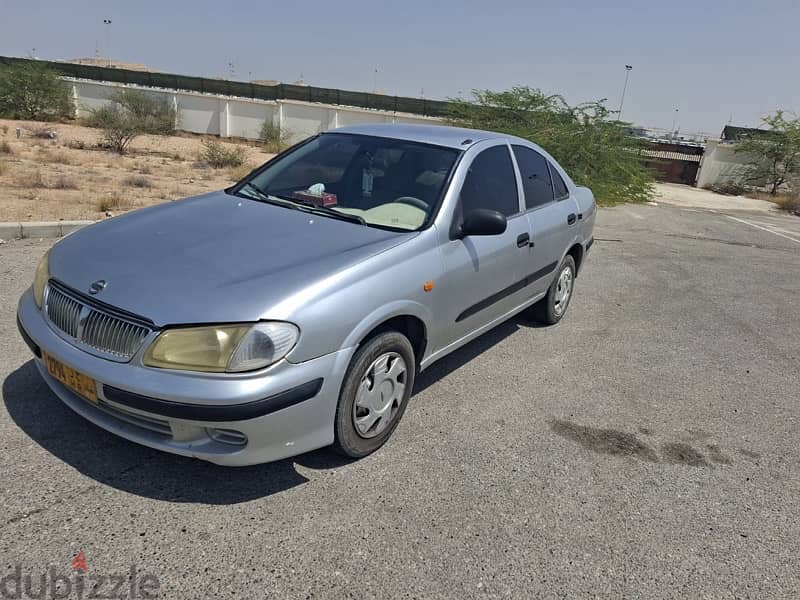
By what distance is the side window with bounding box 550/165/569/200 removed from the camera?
5.12 meters

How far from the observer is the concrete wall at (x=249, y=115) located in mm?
29672

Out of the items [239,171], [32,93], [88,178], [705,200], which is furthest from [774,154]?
[32,93]

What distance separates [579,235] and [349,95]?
33.4 meters

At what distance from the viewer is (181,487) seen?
273 cm

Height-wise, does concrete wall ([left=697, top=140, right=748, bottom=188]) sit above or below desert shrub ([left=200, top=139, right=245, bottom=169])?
above

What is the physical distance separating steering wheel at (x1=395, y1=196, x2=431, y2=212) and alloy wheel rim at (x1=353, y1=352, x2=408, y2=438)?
3.10 ft

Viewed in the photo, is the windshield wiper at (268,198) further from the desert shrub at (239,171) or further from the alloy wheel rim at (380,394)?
the desert shrub at (239,171)

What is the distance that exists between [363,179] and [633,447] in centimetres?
240

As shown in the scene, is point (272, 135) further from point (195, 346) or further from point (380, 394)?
point (195, 346)

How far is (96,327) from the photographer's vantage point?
8.48 ft

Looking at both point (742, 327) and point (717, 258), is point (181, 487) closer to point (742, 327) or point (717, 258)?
A: point (742, 327)

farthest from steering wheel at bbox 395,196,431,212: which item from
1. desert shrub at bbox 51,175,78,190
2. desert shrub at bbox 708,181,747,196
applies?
desert shrub at bbox 708,181,747,196

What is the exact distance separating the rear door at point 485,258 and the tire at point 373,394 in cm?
42

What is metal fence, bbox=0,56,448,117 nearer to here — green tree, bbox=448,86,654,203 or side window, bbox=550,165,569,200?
green tree, bbox=448,86,654,203
